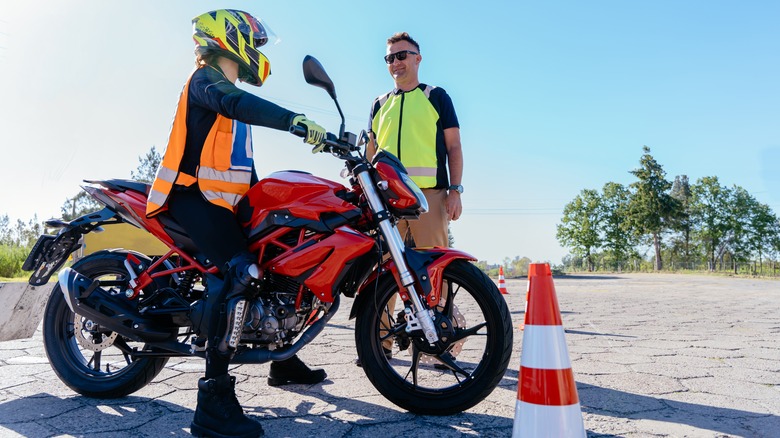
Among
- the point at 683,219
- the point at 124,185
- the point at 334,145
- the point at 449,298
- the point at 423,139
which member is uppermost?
the point at 683,219

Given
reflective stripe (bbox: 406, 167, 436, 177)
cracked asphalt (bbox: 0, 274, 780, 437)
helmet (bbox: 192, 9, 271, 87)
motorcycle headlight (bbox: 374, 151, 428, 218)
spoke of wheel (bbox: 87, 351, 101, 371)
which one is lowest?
cracked asphalt (bbox: 0, 274, 780, 437)

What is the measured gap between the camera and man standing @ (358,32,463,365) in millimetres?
3777

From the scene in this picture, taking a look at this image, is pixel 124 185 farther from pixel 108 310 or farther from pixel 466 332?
pixel 466 332

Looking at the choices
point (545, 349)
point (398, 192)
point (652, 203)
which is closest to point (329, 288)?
point (398, 192)

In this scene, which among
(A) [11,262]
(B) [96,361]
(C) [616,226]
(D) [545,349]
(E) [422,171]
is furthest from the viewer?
(C) [616,226]

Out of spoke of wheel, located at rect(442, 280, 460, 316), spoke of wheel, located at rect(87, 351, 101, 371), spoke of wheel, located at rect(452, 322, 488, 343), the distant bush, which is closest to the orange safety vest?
spoke of wheel, located at rect(87, 351, 101, 371)

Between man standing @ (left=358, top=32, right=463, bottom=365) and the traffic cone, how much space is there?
6.08 ft

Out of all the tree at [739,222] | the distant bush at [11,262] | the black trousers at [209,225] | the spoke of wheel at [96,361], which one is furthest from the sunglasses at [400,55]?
the tree at [739,222]

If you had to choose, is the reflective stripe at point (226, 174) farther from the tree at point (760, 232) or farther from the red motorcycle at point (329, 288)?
the tree at point (760, 232)

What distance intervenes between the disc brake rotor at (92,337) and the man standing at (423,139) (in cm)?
188

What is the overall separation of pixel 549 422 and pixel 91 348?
97.8 inches

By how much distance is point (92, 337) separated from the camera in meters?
2.99

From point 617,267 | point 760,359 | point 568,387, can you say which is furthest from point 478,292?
point 617,267

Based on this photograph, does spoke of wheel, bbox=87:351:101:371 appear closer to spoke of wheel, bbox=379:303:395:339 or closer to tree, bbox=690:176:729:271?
spoke of wheel, bbox=379:303:395:339
